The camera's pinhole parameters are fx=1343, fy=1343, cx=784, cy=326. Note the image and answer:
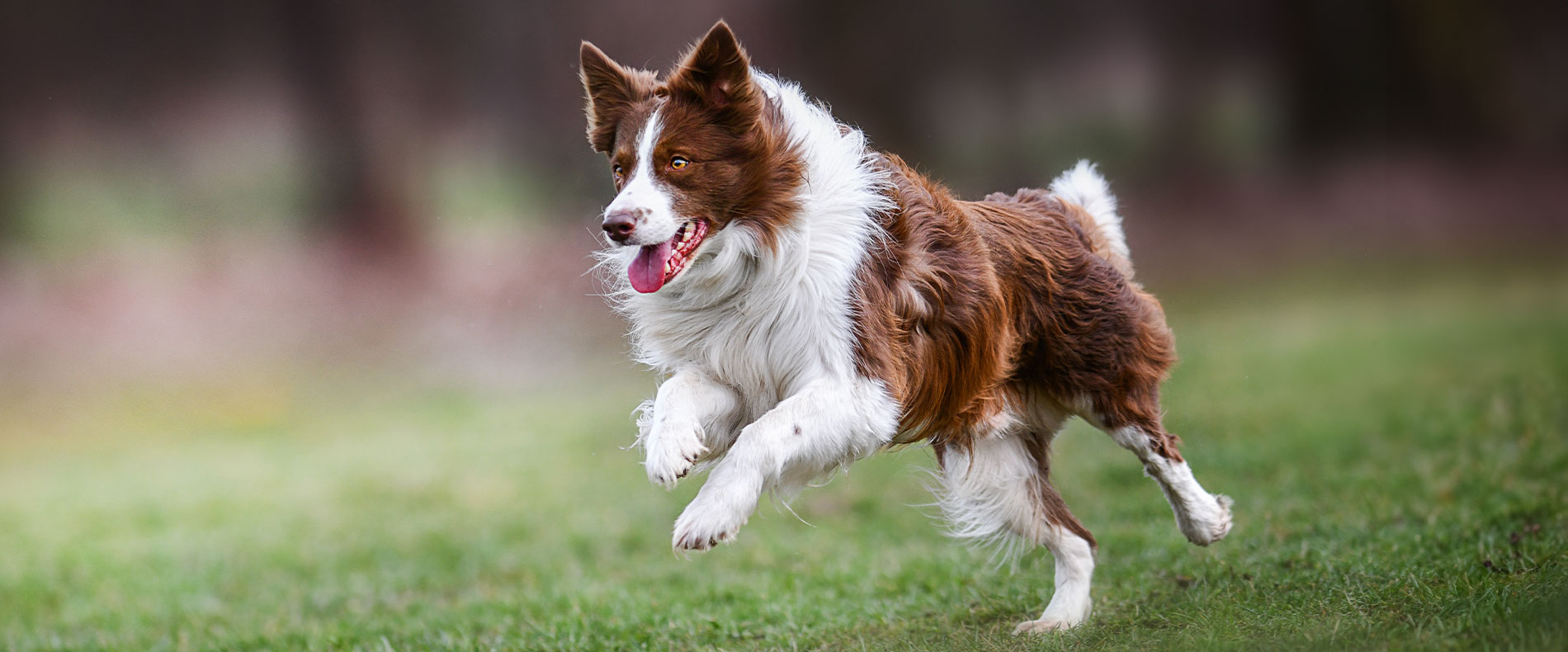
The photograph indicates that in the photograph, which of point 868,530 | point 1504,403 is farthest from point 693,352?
point 1504,403

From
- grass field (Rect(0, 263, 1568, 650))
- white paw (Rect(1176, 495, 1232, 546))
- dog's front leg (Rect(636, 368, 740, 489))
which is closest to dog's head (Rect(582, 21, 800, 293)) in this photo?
dog's front leg (Rect(636, 368, 740, 489))

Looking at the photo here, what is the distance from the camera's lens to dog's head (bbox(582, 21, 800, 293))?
3955mm

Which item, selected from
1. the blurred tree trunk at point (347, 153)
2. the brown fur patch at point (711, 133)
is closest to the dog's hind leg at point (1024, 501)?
the brown fur patch at point (711, 133)

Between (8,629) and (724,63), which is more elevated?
(724,63)

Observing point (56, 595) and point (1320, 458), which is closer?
point (56, 595)

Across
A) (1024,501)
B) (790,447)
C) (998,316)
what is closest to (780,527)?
(1024,501)

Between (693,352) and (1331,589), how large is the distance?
2571 millimetres

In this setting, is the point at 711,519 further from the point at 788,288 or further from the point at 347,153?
the point at 347,153

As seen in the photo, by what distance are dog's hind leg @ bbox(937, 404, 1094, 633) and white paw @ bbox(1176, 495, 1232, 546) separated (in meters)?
0.37

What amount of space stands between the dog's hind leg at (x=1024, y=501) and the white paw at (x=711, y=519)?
141cm

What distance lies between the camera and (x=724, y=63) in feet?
13.2

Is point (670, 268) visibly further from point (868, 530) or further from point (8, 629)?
point (8, 629)

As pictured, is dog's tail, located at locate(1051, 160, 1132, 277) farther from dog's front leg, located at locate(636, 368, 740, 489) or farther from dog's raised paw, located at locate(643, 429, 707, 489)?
dog's raised paw, located at locate(643, 429, 707, 489)

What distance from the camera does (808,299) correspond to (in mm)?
4133
